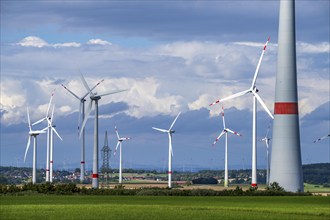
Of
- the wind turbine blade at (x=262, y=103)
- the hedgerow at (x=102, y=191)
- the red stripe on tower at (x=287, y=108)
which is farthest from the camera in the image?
the hedgerow at (x=102, y=191)

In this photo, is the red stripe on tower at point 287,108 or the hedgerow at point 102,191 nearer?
the red stripe on tower at point 287,108

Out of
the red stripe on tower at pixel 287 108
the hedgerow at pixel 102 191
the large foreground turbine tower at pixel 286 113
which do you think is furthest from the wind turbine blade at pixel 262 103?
the hedgerow at pixel 102 191

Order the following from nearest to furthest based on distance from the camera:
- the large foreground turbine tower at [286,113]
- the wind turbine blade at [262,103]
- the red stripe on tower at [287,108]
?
1. the red stripe on tower at [287,108]
2. the large foreground turbine tower at [286,113]
3. the wind turbine blade at [262,103]

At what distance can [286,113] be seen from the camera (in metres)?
120

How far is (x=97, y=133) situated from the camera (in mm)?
148875

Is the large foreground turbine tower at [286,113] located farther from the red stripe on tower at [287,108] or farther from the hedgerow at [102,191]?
the hedgerow at [102,191]

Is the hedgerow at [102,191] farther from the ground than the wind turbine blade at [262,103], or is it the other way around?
the wind turbine blade at [262,103]

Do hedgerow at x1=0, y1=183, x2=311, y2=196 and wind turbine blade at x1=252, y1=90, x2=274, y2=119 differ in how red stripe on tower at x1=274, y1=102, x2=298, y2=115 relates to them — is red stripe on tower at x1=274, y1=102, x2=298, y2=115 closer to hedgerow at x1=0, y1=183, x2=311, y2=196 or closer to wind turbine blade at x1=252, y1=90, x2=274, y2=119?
wind turbine blade at x1=252, y1=90, x2=274, y2=119

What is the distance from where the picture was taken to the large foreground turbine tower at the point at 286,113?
120m

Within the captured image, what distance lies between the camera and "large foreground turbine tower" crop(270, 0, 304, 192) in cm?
12006

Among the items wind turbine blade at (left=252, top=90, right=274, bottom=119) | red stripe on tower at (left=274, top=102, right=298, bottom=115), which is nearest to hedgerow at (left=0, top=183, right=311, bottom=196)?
wind turbine blade at (left=252, top=90, right=274, bottom=119)

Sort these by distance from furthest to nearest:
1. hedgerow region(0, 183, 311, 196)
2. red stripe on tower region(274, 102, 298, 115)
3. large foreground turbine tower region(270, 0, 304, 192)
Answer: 1. hedgerow region(0, 183, 311, 196)
2. large foreground turbine tower region(270, 0, 304, 192)
3. red stripe on tower region(274, 102, 298, 115)

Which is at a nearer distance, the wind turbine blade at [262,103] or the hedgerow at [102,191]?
the wind turbine blade at [262,103]

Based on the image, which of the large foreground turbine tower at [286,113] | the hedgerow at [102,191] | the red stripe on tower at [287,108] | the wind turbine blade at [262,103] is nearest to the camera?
the red stripe on tower at [287,108]
